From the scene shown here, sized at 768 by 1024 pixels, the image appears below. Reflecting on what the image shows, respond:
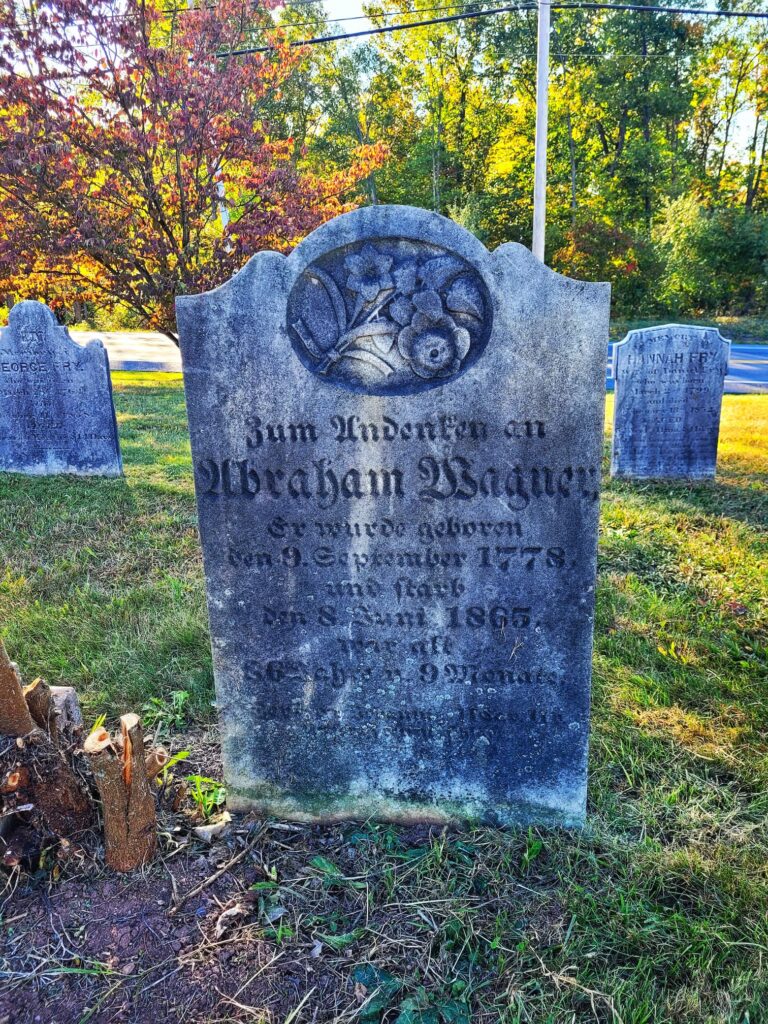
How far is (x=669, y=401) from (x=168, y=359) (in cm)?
1731

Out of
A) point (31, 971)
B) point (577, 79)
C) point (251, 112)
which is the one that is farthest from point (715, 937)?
point (577, 79)

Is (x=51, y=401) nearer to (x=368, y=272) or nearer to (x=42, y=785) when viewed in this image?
(x=42, y=785)

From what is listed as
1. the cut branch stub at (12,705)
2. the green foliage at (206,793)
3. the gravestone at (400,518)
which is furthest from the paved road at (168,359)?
the cut branch stub at (12,705)

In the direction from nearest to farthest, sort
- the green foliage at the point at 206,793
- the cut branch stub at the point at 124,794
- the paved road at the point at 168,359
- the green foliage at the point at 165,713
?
the cut branch stub at the point at 124,794, the green foliage at the point at 206,793, the green foliage at the point at 165,713, the paved road at the point at 168,359

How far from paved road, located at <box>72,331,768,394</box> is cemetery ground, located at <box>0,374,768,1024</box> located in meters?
8.14

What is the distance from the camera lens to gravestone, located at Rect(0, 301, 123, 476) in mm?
6777

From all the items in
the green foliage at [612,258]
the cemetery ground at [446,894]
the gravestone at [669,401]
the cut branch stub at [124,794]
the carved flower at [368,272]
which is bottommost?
the cemetery ground at [446,894]

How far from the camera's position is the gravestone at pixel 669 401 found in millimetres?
6324

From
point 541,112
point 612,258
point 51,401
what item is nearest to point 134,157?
point 51,401

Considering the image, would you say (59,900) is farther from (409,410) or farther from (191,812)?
(409,410)

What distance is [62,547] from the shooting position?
5098 millimetres

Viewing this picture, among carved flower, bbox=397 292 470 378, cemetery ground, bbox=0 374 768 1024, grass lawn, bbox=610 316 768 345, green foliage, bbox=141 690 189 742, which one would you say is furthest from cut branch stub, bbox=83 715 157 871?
grass lawn, bbox=610 316 768 345

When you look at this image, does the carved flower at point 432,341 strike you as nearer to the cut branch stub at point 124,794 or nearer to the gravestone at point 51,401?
the cut branch stub at point 124,794

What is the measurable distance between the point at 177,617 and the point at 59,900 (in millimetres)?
1905
